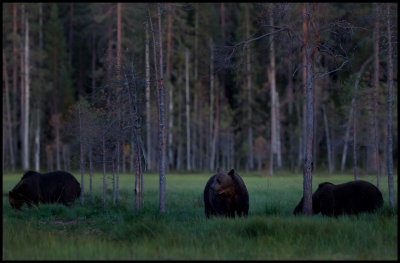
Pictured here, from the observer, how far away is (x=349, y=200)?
13523 millimetres

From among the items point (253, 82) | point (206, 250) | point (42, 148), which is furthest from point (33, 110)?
point (206, 250)

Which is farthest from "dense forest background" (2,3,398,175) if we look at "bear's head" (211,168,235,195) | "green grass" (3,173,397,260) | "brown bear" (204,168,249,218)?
"green grass" (3,173,397,260)

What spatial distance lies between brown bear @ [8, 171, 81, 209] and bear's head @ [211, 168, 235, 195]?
878 cm

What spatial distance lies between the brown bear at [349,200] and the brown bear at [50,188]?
1047 cm

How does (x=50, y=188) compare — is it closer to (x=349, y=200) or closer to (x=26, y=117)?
(x=349, y=200)

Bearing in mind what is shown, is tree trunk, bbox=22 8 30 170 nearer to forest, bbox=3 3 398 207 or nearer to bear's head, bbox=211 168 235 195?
forest, bbox=3 3 398 207

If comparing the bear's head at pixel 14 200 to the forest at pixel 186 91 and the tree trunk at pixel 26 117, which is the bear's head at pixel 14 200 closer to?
the forest at pixel 186 91

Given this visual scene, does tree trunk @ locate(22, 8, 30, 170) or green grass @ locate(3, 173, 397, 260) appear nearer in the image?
green grass @ locate(3, 173, 397, 260)

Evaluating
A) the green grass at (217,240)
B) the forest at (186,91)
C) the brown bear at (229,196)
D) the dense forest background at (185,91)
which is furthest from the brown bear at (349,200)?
the dense forest background at (185,91)

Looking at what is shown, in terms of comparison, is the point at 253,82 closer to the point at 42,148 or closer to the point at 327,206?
the point at 42,148

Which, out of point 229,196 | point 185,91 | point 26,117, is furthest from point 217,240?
point 185,91

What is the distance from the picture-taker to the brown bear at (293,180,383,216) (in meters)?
13.4

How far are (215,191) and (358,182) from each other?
4.92 meters

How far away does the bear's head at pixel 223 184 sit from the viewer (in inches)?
492
